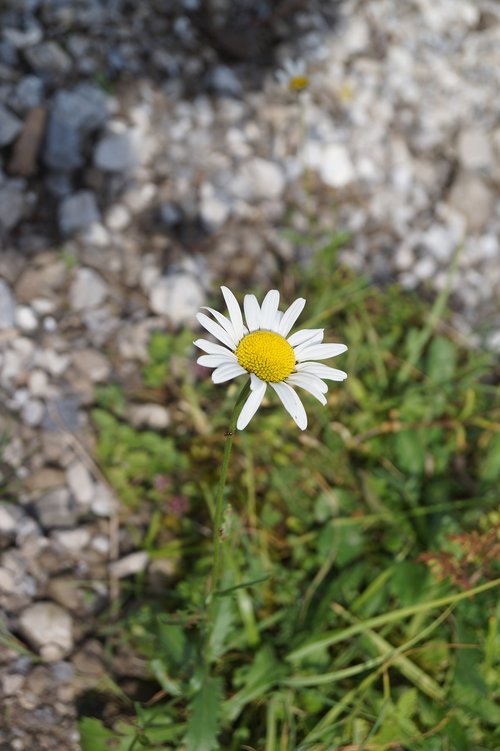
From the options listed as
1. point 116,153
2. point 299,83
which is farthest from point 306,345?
point 299,83

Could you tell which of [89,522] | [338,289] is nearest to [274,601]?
[89,522]

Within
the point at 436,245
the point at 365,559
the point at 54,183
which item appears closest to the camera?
the point at 365,559

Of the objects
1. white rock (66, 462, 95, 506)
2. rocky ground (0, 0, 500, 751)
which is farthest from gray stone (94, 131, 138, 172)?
white rock (66, 462, 95, 506)

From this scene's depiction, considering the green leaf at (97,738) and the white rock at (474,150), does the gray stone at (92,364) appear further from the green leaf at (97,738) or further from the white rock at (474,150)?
the white rock at (474,150)

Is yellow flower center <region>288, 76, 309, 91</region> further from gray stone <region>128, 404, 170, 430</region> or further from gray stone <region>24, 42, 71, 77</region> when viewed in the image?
gray stone <region>128, 404, 170, 430</region>

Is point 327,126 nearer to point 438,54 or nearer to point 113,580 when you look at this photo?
point 438,54

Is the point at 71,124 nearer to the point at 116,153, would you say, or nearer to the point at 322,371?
the point at 116,153
